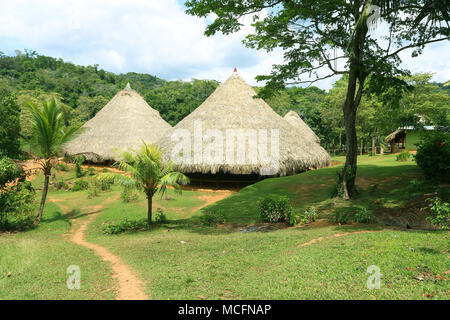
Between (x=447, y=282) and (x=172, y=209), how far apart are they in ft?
34.5

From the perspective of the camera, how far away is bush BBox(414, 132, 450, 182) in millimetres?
9523

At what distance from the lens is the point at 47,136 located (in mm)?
10883

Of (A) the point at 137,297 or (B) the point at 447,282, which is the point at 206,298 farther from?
(B) the point at 447,282

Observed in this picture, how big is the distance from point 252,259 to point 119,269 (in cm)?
273

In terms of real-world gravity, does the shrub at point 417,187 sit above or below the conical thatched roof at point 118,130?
below

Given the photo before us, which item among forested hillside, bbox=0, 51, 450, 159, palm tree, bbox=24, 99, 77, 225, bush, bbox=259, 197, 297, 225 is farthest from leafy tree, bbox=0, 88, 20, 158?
bush, bbox=259, 197, 297, 225

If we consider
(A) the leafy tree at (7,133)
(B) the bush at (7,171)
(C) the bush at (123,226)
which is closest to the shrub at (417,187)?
(C) the bush at (123,226)

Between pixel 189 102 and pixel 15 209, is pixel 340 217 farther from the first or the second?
pixel 189 102

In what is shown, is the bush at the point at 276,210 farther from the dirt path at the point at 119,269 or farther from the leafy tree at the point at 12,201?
the leafy tree at the point at 12,201

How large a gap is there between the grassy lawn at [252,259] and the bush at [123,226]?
0.80ft

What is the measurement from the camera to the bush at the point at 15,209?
9.56 m

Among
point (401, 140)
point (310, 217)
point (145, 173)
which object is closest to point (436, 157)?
point (310, 217)
